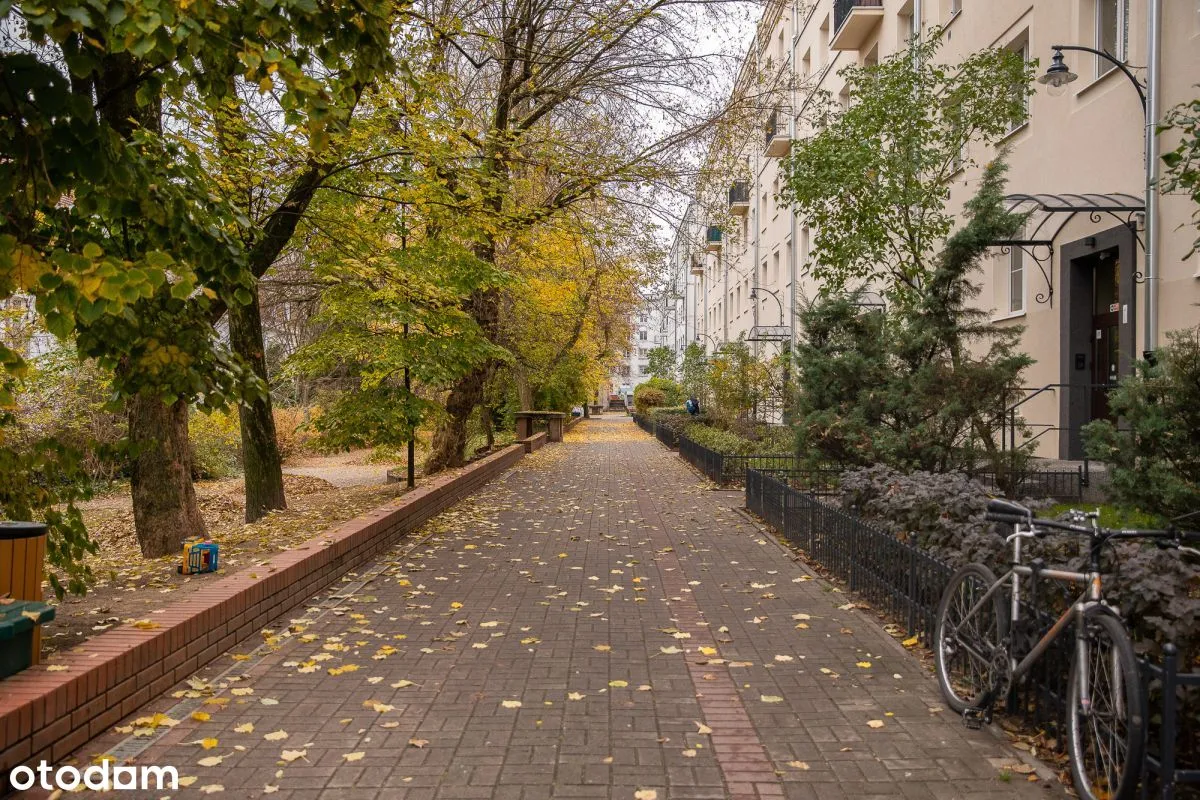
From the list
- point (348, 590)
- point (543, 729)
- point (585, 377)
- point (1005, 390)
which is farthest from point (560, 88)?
point (585, 377)

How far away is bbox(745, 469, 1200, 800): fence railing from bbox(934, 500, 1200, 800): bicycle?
0.10 meters

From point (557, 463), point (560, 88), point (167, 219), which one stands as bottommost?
point (557, 463)

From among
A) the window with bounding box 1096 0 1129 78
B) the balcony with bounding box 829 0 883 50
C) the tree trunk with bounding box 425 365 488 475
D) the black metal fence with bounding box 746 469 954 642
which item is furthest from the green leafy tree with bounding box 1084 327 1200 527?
the balcony with bounding box 829 0 883 50

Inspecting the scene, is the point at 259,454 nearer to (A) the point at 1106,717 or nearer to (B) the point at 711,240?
(A) the point at 1106,717

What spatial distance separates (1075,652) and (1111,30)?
40.0 ft

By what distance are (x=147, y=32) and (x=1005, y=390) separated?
858cm

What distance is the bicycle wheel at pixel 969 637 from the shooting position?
4.21m

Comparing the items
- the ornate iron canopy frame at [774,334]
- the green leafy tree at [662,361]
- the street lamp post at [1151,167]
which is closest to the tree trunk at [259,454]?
the street lamp post at [1151,167]

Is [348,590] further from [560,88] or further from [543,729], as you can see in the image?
[560,88]

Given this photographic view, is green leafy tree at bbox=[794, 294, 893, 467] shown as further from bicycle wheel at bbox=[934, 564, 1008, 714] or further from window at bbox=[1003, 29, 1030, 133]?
window at bbox=[1003, 29, 1030, 133]

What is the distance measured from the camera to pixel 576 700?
466cm

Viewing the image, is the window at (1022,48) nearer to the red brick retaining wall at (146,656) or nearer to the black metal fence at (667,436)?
the red brick retaining wall at (146,656)

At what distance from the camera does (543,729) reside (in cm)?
424

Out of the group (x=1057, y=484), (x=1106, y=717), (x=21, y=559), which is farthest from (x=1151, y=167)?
(x=21, y=559)
